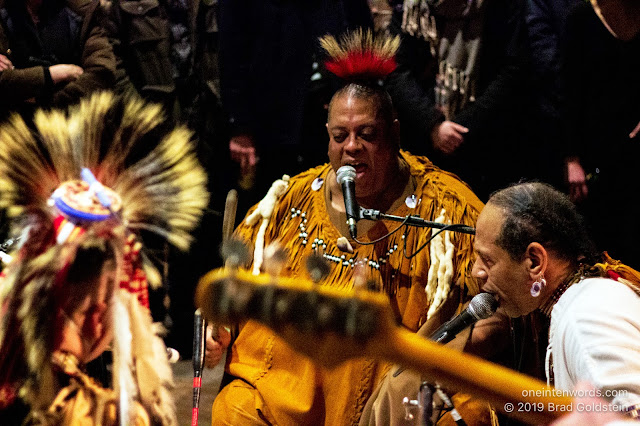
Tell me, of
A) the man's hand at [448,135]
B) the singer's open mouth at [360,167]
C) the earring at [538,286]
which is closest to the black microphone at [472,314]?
the earring at [538,286]

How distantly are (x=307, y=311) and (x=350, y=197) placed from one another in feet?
5.77

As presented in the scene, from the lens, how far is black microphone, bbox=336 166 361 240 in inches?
128

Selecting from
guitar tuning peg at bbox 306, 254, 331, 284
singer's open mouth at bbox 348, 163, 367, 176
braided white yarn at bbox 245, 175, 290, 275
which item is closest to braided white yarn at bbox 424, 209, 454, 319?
singer's open mouth at bbox 348, 163, 367, 176

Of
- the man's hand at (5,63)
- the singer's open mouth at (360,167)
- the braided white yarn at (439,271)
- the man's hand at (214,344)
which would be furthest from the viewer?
the man's hand at (5,63)

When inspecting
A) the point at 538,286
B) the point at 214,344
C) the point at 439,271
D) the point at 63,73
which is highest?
the point at 63,73

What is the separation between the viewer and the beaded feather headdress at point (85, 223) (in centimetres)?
211

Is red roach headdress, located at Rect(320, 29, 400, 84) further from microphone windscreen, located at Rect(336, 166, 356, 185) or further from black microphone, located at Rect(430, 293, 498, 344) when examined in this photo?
black microphone, located at Rect(430, 293, 498, 344)

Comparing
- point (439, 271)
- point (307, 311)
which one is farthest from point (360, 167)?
point (307, 311)

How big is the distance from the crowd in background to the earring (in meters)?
1.32

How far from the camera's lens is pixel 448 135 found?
436cm

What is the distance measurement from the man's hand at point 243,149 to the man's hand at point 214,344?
1190mm

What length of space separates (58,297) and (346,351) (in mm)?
886

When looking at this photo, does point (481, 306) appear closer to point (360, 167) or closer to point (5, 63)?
point (360, 167)

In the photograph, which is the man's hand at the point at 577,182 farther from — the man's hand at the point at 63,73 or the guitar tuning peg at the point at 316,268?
the guitar tuning peg at the point at 316,268
